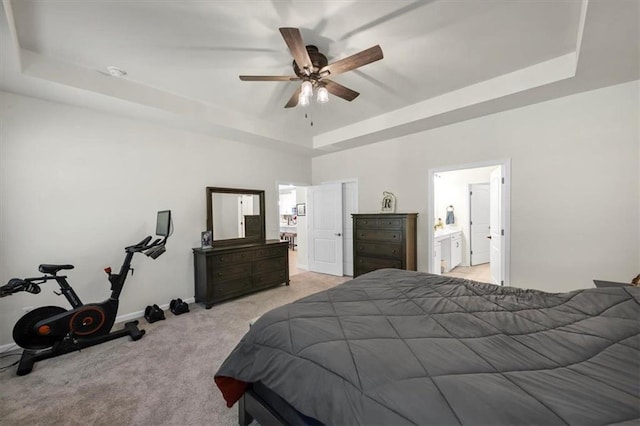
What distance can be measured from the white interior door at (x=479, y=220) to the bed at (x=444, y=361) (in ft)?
15.3

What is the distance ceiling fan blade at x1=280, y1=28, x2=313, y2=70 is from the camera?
1684mm

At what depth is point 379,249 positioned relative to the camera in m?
4.20

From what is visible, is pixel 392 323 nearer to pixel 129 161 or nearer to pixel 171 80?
pixel 171 80

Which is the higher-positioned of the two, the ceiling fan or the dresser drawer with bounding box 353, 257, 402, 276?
the ceiling fan

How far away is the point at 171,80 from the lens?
2.83 meters

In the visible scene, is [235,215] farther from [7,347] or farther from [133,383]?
[7,347]

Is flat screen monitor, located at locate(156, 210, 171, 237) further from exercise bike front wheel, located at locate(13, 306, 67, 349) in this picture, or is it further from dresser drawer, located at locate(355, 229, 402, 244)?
dresser drawer, located at locate(355, 229, 402, 244)

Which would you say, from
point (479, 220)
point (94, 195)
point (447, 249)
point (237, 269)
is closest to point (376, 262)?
point (447, 249)

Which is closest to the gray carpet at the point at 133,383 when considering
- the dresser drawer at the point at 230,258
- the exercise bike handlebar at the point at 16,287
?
the exercise bike handlebar at the point at 16,287

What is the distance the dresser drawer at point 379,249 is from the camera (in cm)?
401

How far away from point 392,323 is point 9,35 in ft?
11.2

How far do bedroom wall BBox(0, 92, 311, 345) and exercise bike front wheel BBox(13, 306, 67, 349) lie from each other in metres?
0.50

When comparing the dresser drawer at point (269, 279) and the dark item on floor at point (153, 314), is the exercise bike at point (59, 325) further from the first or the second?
the dresser drawer at point (269, 279)

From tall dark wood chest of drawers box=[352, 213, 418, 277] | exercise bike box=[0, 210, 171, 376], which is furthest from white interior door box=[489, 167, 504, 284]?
exercise bike box=[0, 210, 171, 376]
